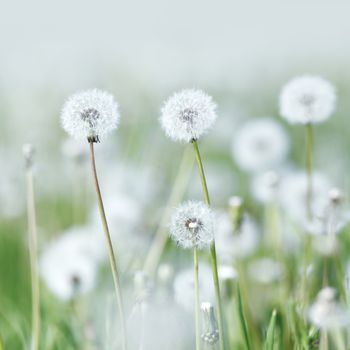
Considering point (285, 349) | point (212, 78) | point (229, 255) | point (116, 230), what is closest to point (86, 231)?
point (116, 230)

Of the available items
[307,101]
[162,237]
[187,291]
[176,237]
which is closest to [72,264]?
[162,237]

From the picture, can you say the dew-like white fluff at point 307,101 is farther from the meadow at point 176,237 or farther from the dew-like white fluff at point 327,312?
the dew-like white fluff at point 327,312

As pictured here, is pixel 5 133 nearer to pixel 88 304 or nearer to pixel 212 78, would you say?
pixel 212 78

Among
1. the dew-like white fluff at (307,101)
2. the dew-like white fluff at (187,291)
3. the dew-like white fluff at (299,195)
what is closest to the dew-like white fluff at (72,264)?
the dew-like white fluff at (187,291)

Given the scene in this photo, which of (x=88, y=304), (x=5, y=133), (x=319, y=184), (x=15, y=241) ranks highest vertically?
(x=5, y=133)

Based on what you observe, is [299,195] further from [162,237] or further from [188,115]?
[188,115]

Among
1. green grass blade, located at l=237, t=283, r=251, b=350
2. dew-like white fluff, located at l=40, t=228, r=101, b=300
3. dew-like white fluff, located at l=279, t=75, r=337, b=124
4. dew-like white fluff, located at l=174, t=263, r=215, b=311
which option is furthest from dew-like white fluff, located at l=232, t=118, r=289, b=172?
green grass blade, located at l=237, t=283, r=251, b=350
